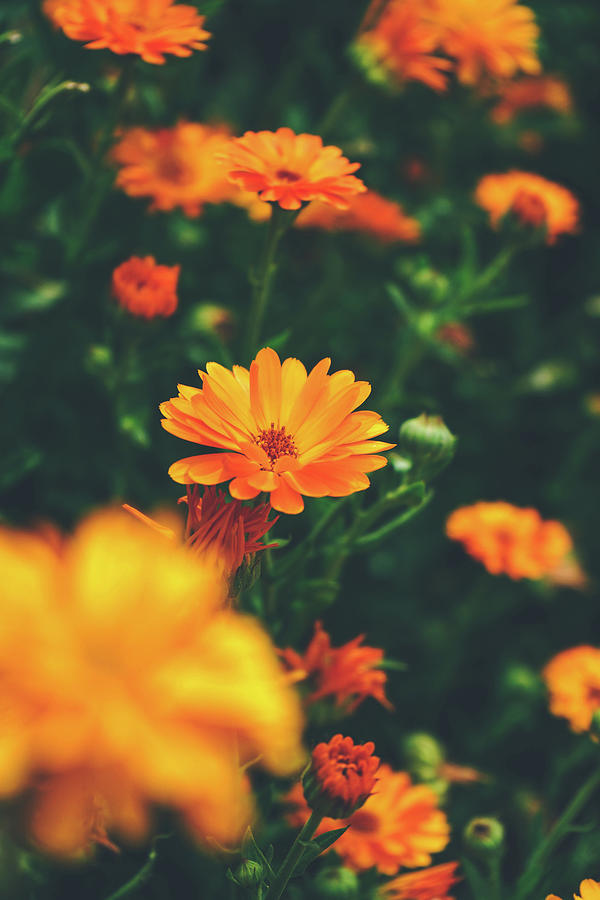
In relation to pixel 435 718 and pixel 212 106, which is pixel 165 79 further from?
Result: pixel 435 718

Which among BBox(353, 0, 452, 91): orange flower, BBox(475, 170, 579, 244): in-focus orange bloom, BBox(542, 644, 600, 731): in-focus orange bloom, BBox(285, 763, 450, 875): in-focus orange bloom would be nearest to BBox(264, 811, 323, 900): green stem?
BBox(285, 763, 450, 875): in-focus orange bloom

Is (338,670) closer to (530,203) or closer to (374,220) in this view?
(530,203)

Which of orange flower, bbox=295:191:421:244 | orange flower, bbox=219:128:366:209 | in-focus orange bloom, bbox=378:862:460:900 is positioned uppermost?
orange flower, bbox=219:128:366:209

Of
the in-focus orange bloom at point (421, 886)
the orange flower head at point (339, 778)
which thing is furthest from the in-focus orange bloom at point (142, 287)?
the in-focus orange bloom at point (421, 886)

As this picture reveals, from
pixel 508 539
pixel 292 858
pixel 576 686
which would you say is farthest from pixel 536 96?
pixel 292 858

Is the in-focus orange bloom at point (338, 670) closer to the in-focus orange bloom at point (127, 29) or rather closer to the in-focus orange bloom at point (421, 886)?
the in-focus orange bloom at point (421, 886)

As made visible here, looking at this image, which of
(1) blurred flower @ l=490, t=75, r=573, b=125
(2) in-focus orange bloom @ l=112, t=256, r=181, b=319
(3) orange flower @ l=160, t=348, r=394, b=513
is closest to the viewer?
(3) orange flower @ l=160, t=348, r=394, b=513

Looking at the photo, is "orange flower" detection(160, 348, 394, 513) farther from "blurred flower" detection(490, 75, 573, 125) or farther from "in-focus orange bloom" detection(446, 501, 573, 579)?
"blurred flower" detection(490, 75, 573, 125)
